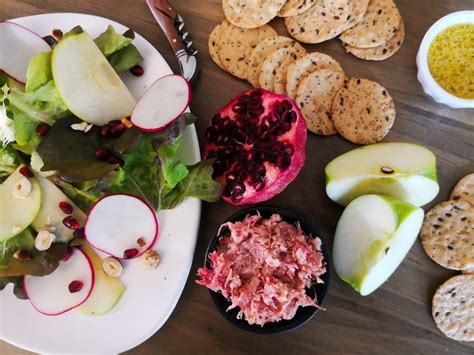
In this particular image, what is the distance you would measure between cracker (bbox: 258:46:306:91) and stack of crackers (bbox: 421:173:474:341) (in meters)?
0.63

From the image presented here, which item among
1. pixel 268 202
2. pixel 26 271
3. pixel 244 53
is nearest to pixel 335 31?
pixel 244 53

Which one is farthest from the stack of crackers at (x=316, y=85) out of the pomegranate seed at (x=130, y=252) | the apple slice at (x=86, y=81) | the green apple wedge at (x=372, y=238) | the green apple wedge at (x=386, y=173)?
the pomegranate seed at (x=130, y=252)

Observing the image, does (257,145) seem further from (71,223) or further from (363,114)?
(71,223)

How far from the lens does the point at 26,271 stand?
1.26 m

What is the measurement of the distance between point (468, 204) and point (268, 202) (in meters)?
0.60

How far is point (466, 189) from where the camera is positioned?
1390 millimetres

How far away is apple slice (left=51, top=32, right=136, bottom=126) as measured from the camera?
1.26 metres

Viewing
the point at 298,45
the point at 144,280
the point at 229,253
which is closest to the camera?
the point at 229,253

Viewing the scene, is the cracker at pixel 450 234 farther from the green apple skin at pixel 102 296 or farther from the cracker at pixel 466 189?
the green apple skin at pixel 102 296

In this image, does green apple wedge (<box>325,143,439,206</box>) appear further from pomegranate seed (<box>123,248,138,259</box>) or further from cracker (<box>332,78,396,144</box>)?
pomegranate seed (<box>123,248,138,259</box>)

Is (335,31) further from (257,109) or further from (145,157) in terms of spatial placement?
(145,157)

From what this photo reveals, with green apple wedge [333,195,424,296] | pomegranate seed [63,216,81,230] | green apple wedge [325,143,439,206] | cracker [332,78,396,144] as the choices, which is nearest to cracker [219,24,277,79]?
cracker [332,78,396,144]

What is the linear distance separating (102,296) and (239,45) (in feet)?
2.86

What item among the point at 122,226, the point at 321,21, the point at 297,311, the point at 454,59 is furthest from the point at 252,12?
the point at 297,311
